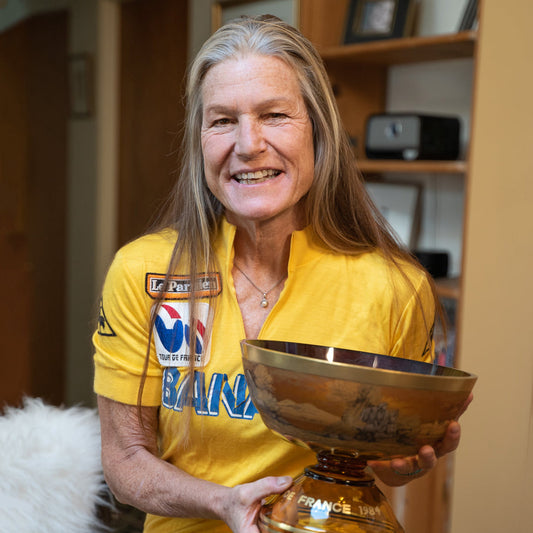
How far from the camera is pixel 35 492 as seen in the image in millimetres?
1256

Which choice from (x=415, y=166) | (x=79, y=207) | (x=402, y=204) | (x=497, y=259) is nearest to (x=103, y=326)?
(x=497, y=259)

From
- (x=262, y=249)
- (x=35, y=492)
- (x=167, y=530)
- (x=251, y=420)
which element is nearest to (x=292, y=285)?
(x=262, y=249)

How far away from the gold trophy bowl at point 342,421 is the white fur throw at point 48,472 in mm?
555

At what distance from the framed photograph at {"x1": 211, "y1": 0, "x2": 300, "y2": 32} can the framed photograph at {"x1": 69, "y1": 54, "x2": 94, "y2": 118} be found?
1123 mm

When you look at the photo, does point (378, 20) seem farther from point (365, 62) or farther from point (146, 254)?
point (146, 254)

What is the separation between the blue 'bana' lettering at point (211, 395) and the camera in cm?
114

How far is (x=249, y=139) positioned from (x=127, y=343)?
389mm

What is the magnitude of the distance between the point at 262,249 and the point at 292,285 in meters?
0.09

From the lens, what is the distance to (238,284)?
1.24m

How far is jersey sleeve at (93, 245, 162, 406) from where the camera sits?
1175mm

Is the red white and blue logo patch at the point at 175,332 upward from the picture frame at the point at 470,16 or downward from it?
downward

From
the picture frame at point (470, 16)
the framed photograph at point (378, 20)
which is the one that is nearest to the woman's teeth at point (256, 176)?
the picture frame at point (470, 16)

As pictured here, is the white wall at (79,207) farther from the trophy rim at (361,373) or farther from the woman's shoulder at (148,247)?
the trophy rim at (361,373)

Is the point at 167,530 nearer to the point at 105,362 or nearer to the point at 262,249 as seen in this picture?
the point at 105,362
